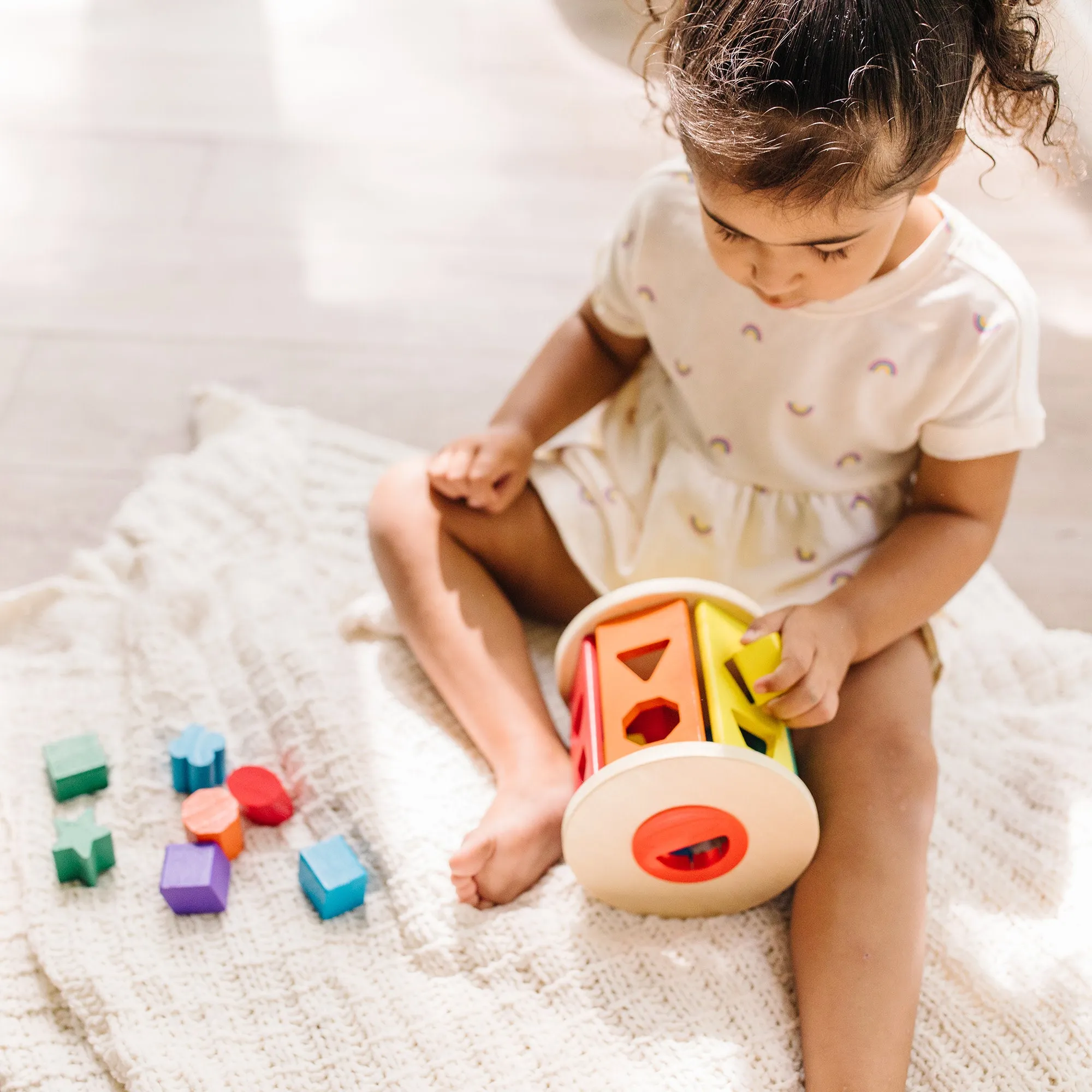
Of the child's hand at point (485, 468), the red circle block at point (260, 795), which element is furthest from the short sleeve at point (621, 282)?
the red circle block at point (260, 795)

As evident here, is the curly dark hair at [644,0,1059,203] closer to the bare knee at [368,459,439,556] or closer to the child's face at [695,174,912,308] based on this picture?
the child's face at [695,174,912,308]

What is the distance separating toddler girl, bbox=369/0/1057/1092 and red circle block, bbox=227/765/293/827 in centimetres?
15

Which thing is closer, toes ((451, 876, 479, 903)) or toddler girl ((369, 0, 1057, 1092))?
toddler girl ((369, 0, 1057, 1092))

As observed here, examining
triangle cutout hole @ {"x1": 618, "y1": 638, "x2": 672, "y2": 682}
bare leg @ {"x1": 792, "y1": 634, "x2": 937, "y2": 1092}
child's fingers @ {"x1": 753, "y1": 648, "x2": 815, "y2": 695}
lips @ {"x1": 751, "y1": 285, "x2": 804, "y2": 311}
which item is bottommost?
bare leg @ {"x1": 792, "y1": 634, "x2": 937, "y2": 1092}

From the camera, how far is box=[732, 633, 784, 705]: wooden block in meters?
0.83

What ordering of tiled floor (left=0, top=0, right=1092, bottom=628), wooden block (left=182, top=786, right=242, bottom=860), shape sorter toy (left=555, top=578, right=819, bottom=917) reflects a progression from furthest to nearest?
tiled floor (left=0, top=0, right=1092, bottom=628)
wooden block (left=182, top=786, right=242, bottom=860)
shape sorter toy (left=555, top=578, right=819, bottom=917)

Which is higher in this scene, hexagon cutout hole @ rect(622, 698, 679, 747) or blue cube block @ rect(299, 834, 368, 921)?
hexagon cutout hole @ rect(622, 698, 679, 747)

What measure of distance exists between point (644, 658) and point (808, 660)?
0.38 feet

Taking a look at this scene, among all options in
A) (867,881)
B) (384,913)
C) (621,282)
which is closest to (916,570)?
(867,881)

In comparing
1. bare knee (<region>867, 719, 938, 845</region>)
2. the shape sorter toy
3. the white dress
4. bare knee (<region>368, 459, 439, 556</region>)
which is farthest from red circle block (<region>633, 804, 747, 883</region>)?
bare knee (<region>368, 459, 439, 556</region>)

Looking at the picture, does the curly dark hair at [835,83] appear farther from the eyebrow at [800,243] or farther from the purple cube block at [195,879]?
the purple cube block at [195,879]

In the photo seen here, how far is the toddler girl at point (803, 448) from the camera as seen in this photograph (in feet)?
2.31

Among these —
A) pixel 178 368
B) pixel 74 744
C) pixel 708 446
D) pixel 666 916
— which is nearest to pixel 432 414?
pixel 178 368

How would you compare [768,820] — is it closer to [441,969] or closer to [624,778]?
[624,778]
